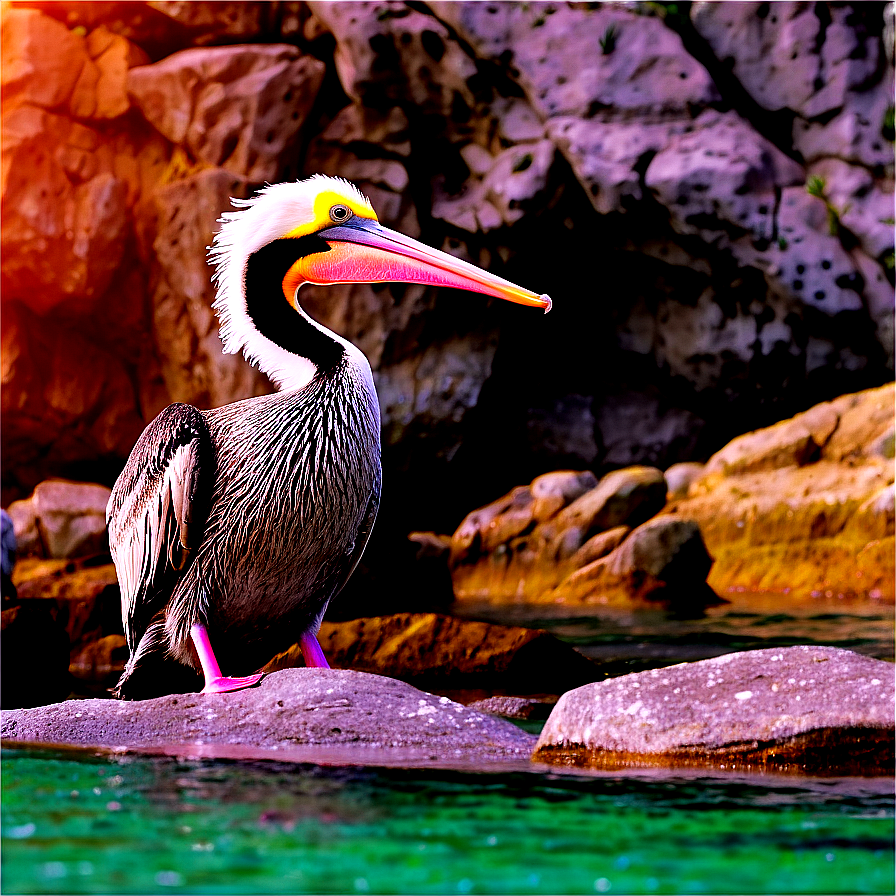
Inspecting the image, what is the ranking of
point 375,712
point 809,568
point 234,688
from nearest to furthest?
point 375,712
point 234,688
point 809,568

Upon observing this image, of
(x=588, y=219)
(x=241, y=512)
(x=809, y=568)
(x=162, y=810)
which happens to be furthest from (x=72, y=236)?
(x=162, y=810)

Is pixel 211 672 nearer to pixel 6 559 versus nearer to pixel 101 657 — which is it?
pixel 101 657

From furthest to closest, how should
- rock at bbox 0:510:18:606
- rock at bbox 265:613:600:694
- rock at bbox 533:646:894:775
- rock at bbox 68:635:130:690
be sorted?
rock at bbox 68:635:130:690 → rock at bbox 0:510:18:606 → rock at bbox 265:613:600:694 → rock at bbox 533:646:894:775

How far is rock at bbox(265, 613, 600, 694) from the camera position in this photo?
6.94 meters

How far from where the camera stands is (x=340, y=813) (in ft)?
10.3

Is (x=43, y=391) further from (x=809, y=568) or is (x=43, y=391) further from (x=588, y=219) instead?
(x=809, y=568)

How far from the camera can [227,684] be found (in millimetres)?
4953

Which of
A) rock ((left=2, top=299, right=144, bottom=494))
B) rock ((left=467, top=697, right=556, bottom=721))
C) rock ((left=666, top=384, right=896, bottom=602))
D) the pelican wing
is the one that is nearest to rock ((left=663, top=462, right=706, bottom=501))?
rock ((left=666, top=384, right=896, bottom=602))

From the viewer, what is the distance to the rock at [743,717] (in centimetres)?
394

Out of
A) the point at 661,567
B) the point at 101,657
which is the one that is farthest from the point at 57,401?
the point at 101,657

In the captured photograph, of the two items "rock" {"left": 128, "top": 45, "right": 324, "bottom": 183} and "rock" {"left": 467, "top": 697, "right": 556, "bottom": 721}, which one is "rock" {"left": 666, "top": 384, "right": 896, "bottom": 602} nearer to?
"rock" {"left": 128, "top": 45, "right": 324, "bottom": 183}

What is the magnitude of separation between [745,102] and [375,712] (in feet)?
50.8

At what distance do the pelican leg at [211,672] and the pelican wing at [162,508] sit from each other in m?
0.27

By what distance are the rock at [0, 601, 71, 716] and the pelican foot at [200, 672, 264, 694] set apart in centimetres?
310
